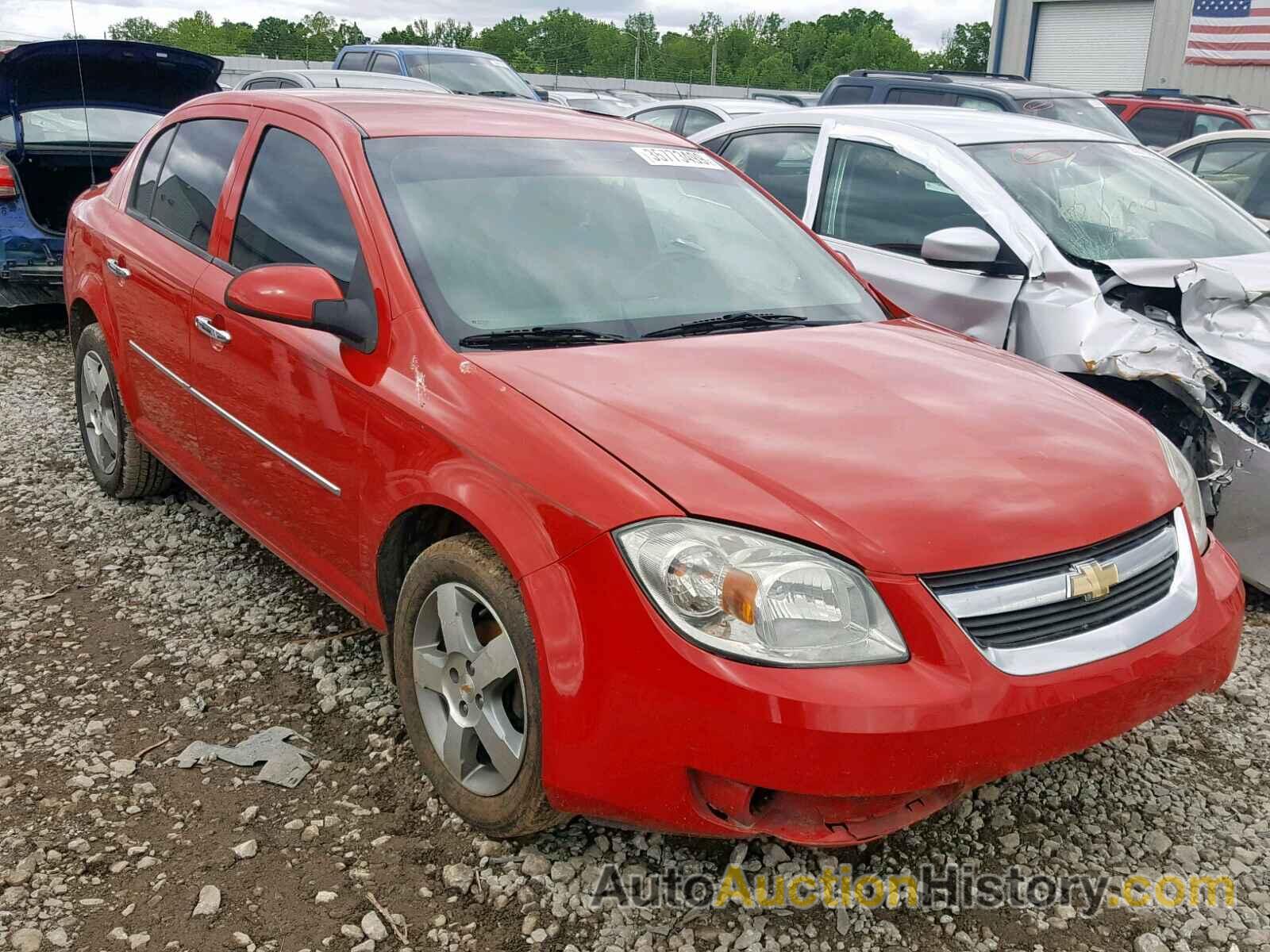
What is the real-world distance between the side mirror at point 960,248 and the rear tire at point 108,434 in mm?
3008

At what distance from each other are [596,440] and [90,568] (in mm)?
2599

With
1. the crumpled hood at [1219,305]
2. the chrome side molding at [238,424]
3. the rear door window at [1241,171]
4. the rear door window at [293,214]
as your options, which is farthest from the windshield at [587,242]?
the rear door window at [1241,171]

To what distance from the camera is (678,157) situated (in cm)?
376

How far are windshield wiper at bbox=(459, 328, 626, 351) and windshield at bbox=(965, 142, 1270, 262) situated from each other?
254cm

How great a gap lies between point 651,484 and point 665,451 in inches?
4.5

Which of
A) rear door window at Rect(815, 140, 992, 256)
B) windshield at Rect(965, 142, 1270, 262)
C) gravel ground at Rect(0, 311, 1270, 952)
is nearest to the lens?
gravel ground at Rect(0, 311, 1270, 952)

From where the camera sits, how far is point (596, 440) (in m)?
2.40

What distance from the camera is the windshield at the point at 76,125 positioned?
284 inches

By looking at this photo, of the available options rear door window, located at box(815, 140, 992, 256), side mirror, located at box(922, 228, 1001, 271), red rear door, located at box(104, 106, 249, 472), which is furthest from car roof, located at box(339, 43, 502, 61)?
side mirror, located at box(922, 228, 1001, 271)

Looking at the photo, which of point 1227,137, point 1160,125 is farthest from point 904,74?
point 1160,125

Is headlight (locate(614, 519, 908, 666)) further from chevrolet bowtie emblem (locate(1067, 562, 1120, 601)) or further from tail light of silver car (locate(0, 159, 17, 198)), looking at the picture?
tail light of silver car (locate(0, 159, 17, 198))

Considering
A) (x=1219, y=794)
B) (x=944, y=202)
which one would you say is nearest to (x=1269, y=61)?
(x=944, y=202)

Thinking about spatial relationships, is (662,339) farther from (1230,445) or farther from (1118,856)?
(1230,445)

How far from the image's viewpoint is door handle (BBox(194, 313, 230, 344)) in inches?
137
